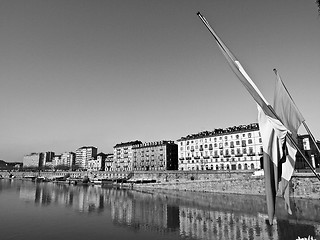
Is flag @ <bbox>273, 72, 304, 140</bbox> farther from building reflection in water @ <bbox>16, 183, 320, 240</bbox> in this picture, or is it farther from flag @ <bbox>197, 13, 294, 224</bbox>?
building reflection in water @ <bbox>16, 183, 320, 240</bbox>

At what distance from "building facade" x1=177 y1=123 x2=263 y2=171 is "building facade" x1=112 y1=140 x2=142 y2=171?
4991 cm

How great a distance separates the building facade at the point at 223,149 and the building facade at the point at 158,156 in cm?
1524

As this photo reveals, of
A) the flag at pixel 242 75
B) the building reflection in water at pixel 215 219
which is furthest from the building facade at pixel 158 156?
the flag at pixel 242 75

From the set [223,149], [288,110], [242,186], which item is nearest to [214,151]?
[223,149]

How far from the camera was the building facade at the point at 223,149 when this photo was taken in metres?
95.9

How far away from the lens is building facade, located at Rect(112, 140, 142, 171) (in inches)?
6459

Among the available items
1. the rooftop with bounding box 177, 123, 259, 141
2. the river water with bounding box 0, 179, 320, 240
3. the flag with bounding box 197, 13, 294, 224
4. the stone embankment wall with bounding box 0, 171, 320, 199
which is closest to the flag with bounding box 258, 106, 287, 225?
the flag with bounding box 197, 13, 294, 224

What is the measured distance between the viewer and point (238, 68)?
8195 mm

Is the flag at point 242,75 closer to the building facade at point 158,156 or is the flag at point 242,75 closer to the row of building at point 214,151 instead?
the row of building at point 214,151

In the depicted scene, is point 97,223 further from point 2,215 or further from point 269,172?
point 269,172

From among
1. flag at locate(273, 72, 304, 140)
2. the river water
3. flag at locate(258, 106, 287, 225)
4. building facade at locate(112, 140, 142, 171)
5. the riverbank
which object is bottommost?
the river water

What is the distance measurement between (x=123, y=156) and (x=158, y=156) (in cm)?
3717

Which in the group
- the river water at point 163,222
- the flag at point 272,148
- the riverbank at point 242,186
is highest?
the flag at point 272,148

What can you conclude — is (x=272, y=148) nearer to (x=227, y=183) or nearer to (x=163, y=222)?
(x=163, y=222)
